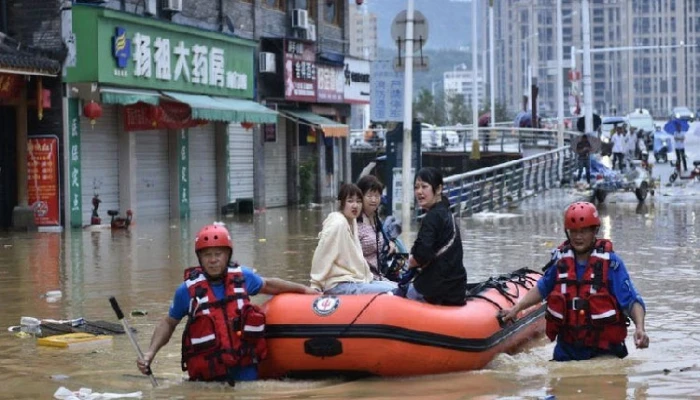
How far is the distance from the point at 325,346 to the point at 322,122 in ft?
96.6

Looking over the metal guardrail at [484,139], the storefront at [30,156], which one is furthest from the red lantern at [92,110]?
the metal guardrail at [484,139]

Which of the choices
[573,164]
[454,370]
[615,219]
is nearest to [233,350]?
[454,370]

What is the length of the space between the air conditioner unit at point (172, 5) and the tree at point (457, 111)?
6458cm

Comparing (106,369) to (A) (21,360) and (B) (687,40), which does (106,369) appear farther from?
(B) (687,40)

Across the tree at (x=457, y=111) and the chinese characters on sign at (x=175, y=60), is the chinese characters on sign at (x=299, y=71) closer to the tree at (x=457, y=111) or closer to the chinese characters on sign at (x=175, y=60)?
the chinese characters on sign at (x=175, y=60)

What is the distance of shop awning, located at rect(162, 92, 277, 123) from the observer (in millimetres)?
29891

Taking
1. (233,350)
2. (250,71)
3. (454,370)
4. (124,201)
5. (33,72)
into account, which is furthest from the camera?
(250,71)

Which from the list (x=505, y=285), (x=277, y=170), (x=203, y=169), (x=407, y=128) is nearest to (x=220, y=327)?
(x=505, y=285)

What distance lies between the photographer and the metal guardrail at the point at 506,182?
29312 millimetres

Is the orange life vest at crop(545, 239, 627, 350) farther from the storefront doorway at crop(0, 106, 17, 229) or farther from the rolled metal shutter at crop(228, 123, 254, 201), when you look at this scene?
the rolled metal shutter at crop(228, 123, 254, 201)

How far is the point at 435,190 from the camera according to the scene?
9898 mm

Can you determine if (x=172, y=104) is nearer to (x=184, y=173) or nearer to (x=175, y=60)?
(x=175, y=60)

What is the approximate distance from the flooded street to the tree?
6345 cm

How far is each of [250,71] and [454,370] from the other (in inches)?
1018
